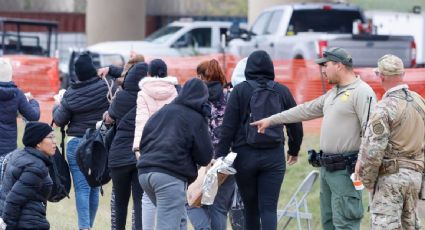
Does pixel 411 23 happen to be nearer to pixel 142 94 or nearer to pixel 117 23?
pixel 117 23

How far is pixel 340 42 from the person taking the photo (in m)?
23.6

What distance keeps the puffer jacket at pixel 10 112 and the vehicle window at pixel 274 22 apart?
48.2 ft

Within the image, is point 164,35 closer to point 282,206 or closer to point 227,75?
point 227,75

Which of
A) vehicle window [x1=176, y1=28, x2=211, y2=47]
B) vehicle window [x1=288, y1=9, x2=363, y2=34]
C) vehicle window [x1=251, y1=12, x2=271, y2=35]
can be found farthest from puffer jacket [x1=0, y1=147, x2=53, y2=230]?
vehicle window [x1=176, y1=28, x2=211, y2=47]

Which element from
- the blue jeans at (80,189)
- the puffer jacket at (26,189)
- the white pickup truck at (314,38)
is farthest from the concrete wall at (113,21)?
the puffer jacket at (26,189)

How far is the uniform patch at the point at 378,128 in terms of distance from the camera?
9680 millimetres

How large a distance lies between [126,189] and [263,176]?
4.73 feet

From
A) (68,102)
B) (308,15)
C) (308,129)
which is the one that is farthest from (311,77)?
(68,102)

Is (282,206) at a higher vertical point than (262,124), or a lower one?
lower

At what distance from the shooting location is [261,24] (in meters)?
27.5

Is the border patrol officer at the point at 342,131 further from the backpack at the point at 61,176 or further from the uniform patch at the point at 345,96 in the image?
the backpack at the point at 61,176

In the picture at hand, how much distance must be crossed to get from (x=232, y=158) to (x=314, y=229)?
4.44 metres

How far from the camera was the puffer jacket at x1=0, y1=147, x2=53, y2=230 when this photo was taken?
32.0 ft

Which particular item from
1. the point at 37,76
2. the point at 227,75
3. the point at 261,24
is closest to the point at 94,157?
the point at 227,75
